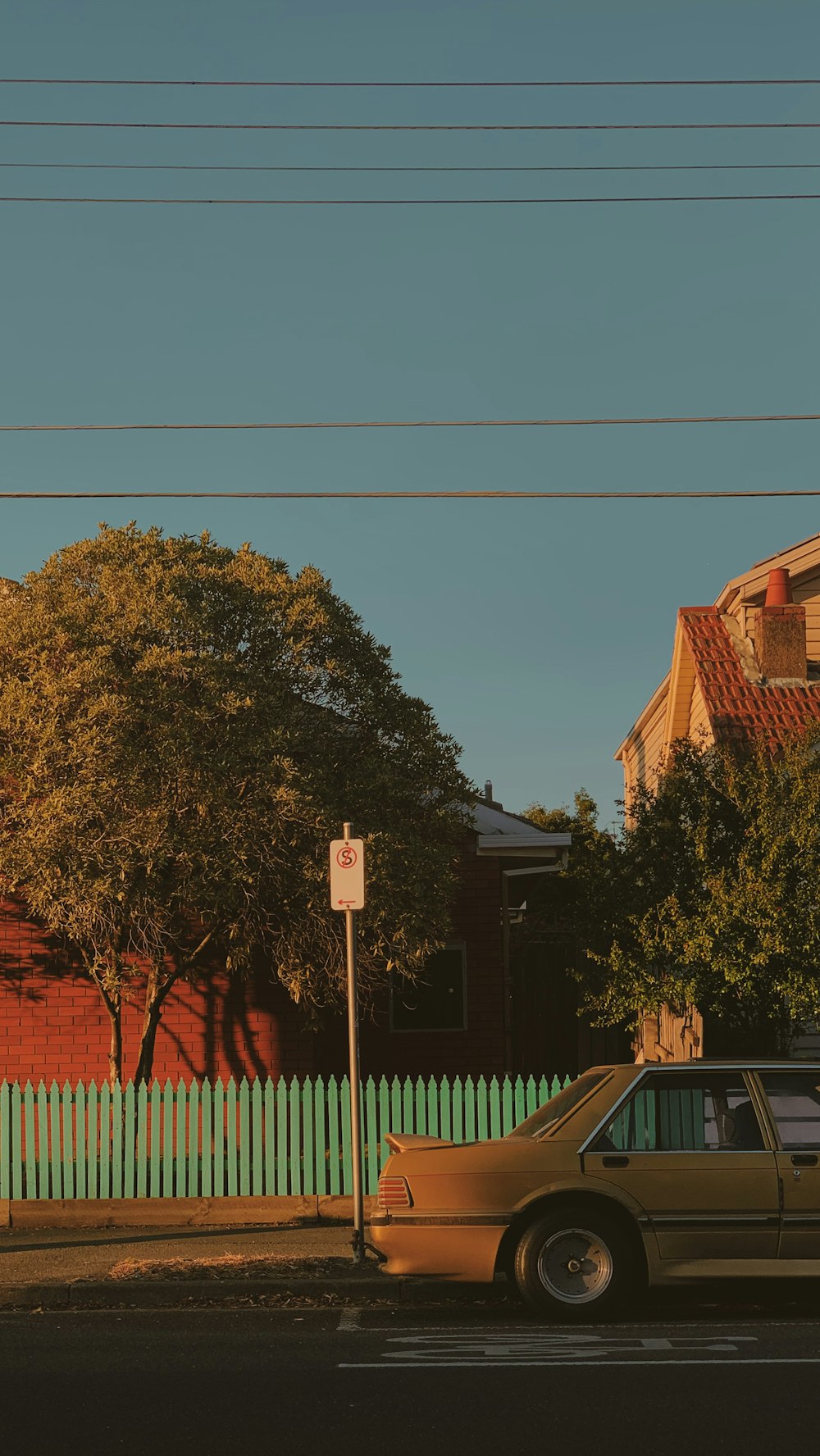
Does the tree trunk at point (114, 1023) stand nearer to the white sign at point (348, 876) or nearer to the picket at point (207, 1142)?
the picket at point (207, 1142)

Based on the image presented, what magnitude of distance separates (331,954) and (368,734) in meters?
2.14

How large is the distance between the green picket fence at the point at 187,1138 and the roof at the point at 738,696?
609 cm

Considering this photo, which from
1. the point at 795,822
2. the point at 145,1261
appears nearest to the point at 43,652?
the point at 145,1261

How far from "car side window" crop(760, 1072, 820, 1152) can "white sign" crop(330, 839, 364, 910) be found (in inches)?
116

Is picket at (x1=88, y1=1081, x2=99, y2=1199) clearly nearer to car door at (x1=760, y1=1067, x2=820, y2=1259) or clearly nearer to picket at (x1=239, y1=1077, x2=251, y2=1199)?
picket at (x1=239, y1=1077, x2=251, y2=1199)

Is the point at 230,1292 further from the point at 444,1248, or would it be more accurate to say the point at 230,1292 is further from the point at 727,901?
the point at 727,901

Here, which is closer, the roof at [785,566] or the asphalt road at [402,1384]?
the asphalt road at [402,1384]

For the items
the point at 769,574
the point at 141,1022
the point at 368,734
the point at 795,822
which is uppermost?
the point at 769,574

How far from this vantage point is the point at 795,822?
14.4 metres

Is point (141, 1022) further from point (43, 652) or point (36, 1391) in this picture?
point (36, 1391)

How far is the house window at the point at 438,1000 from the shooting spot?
57.2ft

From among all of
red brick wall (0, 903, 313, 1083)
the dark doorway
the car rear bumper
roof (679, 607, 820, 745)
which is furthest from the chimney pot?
the car rear bumper

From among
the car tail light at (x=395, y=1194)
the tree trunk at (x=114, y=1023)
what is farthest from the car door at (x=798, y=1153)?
the tree trunk at (x=114, y=1023)

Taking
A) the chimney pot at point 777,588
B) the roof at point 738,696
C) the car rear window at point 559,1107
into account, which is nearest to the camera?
the car rear window at point 559,1107
